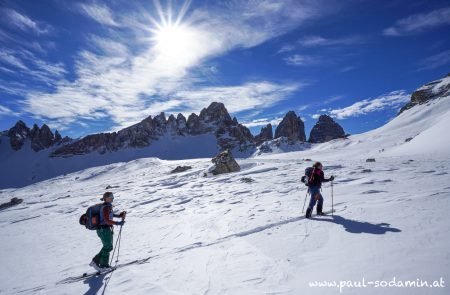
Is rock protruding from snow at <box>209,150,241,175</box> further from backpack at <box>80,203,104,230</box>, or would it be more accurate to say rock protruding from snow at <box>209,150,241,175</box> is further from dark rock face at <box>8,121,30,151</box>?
dark rock face at <box>8,121,30,151</box>

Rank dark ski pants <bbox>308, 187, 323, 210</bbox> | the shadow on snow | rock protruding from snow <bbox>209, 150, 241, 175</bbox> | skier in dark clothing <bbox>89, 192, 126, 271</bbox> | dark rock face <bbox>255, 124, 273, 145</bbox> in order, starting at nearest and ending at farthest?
the shadow on snow, skier in dark clothing <bbox>89, 192, 126, 271</bbox>, dark ski pants <bbox>308, 187, 323, 210</bbox>, rock protruding from snow <bbox>209, 150, 241, 175</bbox>, dark rock face <bbox>255, 124, 273, 145</bbox>

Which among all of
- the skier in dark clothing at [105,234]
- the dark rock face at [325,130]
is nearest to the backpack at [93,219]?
the skier in dark clothing at [105,234]

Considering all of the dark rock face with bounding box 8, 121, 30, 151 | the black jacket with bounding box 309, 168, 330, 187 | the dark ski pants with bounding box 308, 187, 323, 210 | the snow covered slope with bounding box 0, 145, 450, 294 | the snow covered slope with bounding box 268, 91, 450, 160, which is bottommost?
the snow covered slope with bounding box 0, 145, 450, 294

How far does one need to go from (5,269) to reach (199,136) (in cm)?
13375

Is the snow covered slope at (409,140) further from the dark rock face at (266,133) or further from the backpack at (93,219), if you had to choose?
the dark rock face at (266,133)

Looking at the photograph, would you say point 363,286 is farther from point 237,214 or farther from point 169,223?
point 169,223

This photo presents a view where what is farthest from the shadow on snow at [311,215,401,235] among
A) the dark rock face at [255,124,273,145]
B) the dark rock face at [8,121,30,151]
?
the dark rock face at [8,121,30,151]

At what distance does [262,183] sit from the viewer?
1934 centimetres

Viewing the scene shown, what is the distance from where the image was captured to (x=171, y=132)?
14450cm

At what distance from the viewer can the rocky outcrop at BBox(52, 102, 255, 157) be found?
444 ft

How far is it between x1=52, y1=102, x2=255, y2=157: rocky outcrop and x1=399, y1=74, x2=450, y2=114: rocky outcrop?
68.1 m

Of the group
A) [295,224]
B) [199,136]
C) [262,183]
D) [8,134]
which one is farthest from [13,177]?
[295,224]

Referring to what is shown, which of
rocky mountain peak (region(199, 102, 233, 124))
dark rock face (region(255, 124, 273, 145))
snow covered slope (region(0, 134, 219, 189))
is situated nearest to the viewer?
snow covered slope (region(0, 134, 219, 189))

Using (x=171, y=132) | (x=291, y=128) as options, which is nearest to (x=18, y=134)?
(x=171, y=132)
